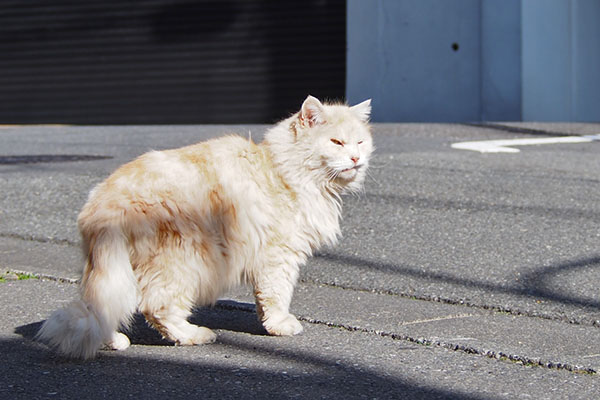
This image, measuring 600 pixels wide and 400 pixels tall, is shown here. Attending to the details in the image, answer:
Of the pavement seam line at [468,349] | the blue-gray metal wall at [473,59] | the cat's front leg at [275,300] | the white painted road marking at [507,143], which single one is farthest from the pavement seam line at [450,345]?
the blue-gray metal wall at [473,59]

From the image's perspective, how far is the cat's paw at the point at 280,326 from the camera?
393 centimetres

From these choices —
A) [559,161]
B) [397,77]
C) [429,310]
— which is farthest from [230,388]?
[397,77]

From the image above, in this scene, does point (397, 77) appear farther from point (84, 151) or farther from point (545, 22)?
point (84, 151)

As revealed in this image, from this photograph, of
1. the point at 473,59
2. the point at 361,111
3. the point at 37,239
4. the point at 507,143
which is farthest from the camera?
the point at 473,59

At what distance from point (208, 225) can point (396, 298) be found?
56.8 inches

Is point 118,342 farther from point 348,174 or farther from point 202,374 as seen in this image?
point 348,174

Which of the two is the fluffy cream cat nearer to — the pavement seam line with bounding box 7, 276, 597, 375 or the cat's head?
the cat's head

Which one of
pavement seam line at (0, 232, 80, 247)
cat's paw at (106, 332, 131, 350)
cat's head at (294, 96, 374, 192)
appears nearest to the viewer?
cat's paw at (106, 332, 131, 350)

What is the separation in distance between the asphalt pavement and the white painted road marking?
0.44 metres

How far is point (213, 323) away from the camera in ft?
14.0

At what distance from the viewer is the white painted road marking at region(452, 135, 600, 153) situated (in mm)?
9195

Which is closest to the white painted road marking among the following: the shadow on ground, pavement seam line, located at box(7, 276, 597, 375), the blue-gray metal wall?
the blue-gray metal wall

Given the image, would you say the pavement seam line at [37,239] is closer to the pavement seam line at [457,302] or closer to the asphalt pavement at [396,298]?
the asphalt pavement at [396,298]

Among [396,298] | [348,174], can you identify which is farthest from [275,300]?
[396,298]
